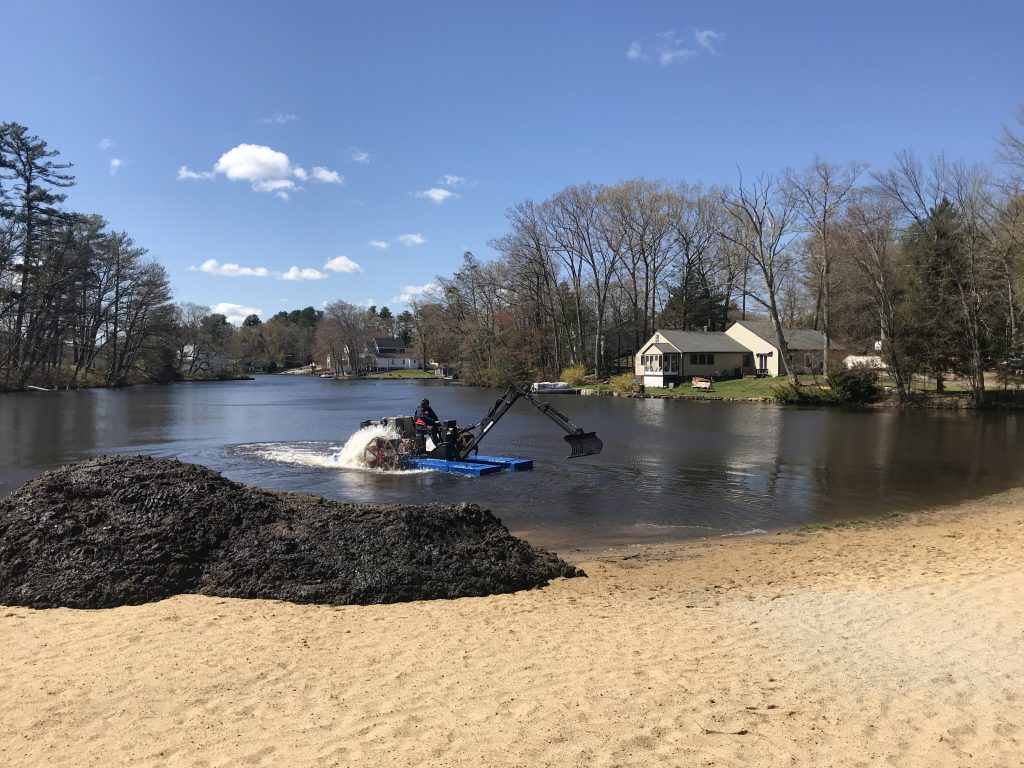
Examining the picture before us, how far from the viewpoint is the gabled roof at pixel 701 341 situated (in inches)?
2311

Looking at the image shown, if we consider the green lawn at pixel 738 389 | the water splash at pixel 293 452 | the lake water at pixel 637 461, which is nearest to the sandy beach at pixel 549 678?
the lake water at pixel 637 461

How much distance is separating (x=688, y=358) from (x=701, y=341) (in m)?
2.45

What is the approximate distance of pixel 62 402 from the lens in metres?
45.0

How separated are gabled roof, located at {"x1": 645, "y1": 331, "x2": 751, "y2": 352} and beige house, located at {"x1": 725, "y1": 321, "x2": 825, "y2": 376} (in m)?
1.01

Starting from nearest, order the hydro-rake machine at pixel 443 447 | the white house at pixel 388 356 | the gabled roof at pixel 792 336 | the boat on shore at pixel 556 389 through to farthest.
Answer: the hydro-rake machine at pixel 443 447
the boat on shore at pixel 556 389
the gabled roof at pixel 792 336
the white house at pixel 388 356

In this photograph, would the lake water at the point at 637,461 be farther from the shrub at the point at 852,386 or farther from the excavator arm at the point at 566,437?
the shrub at the point at 852,386

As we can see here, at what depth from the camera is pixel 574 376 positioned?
64.0m

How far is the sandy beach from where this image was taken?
4.00m

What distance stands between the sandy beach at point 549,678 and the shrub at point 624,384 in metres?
45.5

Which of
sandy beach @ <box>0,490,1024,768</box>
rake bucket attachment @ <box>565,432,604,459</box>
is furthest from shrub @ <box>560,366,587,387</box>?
sandy beach @ <box>0,490,1024,768</box>

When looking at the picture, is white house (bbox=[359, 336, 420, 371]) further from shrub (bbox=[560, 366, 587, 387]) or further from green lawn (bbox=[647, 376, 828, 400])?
green lawn (bbox=[647, 376, 828, 400])

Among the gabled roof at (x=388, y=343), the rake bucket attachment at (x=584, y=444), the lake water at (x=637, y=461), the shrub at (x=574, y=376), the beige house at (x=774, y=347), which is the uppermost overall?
the gabled roof at (x=388, y=343)

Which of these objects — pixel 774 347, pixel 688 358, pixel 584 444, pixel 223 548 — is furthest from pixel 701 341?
pixel 223 548

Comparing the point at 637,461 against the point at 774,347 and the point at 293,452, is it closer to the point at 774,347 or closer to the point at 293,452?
the point at 293,452
